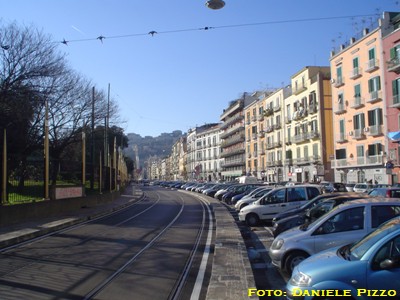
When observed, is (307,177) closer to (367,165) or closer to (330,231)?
(367,165)

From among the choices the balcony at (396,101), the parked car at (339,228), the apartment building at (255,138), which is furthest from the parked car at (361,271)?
the apartment building at (255,138)

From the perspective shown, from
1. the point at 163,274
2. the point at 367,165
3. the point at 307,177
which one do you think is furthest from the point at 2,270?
the point at 307,177

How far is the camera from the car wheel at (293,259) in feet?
27.9

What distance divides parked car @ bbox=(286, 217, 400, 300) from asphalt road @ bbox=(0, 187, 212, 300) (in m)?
2.52

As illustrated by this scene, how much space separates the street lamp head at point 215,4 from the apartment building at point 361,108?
108 ft

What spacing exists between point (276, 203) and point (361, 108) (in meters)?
33.3

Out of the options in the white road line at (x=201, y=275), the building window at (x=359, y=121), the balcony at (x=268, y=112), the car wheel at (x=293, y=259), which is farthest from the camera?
the balcony at (x=268, y=112)

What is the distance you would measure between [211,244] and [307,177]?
52.1 metres

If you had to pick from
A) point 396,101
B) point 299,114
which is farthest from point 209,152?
point 396,101

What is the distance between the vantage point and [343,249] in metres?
5.93

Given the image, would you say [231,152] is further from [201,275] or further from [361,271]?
[361,271]

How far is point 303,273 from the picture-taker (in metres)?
5.50

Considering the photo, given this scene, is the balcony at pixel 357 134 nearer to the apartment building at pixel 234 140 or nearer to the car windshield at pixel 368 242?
the car windshield at pixel 368 242

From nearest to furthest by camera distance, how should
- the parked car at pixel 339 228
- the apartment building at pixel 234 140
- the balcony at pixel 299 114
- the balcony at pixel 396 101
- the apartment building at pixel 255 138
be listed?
the parked car at pixel 339 228
the balcony at pixel 396 101
the balcony at pixel 299 114
the apartment building at pixel 255 138
the apartment building at pixel 234 140
